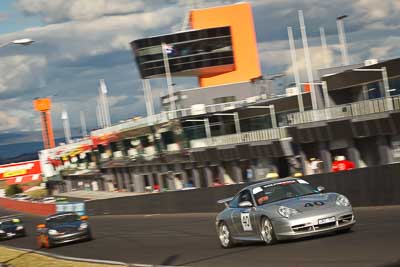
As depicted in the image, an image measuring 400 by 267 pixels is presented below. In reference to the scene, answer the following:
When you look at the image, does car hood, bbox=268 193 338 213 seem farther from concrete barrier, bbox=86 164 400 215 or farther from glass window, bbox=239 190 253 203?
concrete barrier, bbox=86 164 400 215

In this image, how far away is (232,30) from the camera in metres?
95.5

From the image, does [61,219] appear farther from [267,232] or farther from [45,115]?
[45,115]

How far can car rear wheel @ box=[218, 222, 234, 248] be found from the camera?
16719 mm

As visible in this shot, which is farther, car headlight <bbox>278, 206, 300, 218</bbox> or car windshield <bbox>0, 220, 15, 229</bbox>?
car windshield <bbox>0, 220, 15, 229</bbox>

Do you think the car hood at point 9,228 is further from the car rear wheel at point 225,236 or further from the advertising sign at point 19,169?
the advertising sign at point 19,169

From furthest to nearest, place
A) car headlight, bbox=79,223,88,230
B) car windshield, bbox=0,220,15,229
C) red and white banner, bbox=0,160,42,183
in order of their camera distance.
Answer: red and white banner, bbox=0,160,42,183 → car windshield, bbox=0,220,15,229 → car headlight, bbox=79,223,88,230

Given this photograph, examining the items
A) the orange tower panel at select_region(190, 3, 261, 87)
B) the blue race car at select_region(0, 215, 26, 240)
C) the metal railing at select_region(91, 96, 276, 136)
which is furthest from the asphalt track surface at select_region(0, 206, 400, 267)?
the orange tower panel at select_region(190, 3, 261, 87)

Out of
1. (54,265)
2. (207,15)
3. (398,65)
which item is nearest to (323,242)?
(54,265)

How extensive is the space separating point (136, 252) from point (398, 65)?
26.5 metres

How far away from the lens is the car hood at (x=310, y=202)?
47.1ft

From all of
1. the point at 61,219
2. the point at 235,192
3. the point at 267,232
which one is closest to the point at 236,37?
the point at 235,192

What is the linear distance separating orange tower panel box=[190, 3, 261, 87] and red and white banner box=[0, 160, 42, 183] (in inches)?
2651

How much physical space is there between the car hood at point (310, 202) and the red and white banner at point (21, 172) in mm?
140673

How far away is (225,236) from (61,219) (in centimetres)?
1419
